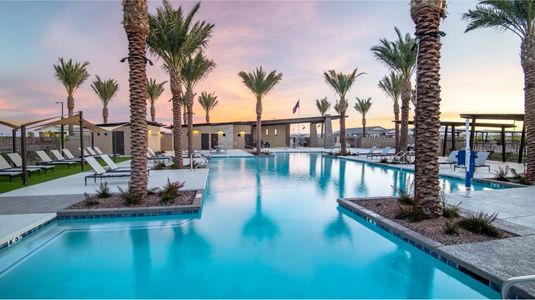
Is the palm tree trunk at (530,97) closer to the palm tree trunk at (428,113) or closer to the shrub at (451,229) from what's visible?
the palm tree trunk at (428,113)

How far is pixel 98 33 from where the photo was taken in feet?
50.4

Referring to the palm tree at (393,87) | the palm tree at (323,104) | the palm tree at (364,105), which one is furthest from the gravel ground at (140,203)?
the palm tree at (323,104)

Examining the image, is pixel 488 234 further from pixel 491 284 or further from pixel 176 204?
pixel 176 204

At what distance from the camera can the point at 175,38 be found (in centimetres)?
1329

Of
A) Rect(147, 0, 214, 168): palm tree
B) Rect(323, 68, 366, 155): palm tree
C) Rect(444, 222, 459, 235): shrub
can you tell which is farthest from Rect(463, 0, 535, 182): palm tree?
Rect(323, 68, 366, 155): palm tree

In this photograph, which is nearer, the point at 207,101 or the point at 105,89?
the point at 105,89

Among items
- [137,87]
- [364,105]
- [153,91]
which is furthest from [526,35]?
[364,105]

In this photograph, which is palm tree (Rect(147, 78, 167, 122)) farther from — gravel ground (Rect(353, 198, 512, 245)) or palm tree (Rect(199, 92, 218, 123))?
gravel ground (Rect(353, 198, 512, 245))

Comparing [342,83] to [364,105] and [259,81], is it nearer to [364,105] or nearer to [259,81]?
[259,81]

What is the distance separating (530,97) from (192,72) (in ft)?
53.7

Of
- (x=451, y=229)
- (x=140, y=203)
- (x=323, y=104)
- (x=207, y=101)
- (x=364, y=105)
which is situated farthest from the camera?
(x=323, y=104)

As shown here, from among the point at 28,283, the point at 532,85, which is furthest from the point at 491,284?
the point at 532,85

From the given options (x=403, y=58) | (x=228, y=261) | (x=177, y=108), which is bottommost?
(x=228, y=261)

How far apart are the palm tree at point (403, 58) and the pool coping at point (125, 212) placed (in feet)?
51.8
